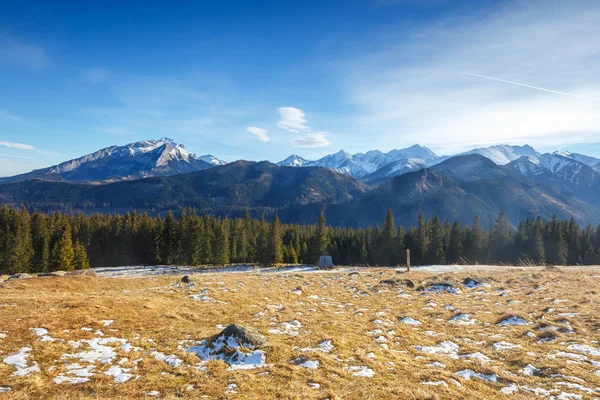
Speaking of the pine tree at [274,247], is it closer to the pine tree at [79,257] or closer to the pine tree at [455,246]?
the pine tree at [79,257]

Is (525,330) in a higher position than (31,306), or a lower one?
lower

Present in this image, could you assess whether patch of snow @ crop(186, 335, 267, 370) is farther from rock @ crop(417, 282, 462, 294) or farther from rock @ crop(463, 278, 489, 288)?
rock @ crop(463, 278, 489, 288)

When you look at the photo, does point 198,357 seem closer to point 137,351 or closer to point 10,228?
point 137,351

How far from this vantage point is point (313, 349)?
9836 millimetres

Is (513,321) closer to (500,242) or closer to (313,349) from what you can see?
(313,349)

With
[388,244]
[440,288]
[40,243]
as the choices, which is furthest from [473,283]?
[40,243]

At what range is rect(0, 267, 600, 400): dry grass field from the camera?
717cm

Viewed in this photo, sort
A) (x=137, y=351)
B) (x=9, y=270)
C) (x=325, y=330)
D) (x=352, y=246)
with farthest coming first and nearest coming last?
(x=352, y=246) → (x=9, y=270) → (x=325, y=330) → (x=137, y=351)

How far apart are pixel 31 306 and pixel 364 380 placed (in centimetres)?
1477

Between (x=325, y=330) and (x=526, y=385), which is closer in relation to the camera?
(x=526, y=385)

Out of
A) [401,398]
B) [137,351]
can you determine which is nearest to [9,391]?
[137,351]

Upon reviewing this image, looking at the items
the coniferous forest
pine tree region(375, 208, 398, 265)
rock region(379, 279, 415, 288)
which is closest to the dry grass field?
rock region(379, 279, 415, 288)

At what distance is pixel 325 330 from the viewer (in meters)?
12.1

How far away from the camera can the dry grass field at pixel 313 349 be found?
23.5ft
